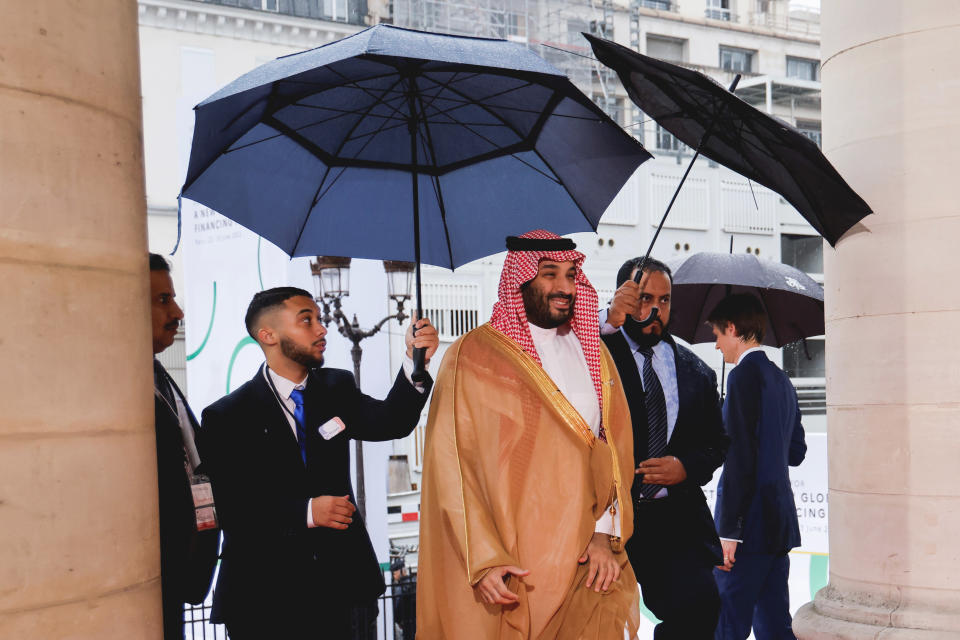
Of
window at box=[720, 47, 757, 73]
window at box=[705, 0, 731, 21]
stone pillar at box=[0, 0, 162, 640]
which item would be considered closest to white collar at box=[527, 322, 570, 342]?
stone pillar at box=[0, 0, 162, 640]

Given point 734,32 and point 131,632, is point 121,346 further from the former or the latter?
point 734,32

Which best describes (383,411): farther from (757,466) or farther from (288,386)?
(757,466)

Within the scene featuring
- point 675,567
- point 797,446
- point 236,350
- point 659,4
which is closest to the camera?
point 675,567

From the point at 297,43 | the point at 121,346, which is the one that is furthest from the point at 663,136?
the point at 121,346

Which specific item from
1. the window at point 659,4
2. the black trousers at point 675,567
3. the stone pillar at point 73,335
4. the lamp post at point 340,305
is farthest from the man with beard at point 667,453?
the window at point 659,4

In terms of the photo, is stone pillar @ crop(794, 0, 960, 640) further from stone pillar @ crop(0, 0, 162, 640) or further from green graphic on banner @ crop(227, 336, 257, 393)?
green graphic on banner @ crop(227, 336, 257, 393)

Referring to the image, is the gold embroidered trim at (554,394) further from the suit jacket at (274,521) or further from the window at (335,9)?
the window at (335,9)

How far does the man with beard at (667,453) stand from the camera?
14.4 ft

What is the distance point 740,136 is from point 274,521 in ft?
7.79

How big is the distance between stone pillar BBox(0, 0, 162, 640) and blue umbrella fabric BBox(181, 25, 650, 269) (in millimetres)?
1957

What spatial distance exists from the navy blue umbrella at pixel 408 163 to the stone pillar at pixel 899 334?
1.10 meters

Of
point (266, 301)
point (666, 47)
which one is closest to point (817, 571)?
point (266, 301)

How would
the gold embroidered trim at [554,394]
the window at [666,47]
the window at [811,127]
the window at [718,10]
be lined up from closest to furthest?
1. the gold embroidered trim at [554,394]
2. the window at [811,127]
3. the window at [666,47]
4. the window at [718,10]

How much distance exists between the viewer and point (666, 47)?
→ 41.2 meters
